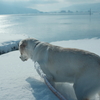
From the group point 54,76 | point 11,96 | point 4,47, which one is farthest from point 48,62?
point 4,47

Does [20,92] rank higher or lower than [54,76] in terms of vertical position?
lower

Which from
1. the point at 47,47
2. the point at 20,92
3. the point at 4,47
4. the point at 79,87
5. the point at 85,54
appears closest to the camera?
the point at 79,87

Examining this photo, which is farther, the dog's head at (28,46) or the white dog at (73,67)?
the dog's head at (28,46)

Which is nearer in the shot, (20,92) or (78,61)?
(78,61)

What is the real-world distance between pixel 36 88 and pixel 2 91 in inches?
26.0

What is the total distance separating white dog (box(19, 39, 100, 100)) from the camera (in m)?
2.27

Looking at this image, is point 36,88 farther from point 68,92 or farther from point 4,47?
point 4,47

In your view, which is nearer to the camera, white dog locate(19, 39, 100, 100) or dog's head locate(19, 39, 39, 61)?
white dog locate(19, 39, 100, 100)

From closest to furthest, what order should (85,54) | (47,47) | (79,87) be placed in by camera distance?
(79,87) → (85,54) → (47,47)

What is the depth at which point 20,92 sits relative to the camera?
2.80m

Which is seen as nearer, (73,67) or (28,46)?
(73,67)

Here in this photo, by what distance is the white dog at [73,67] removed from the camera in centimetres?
227

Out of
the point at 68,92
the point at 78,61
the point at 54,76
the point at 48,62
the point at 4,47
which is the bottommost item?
the point at 4,47

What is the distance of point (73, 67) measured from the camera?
2.47 meters
